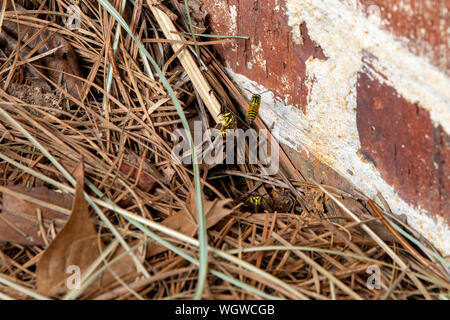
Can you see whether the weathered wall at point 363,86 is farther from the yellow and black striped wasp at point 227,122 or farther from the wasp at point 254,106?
the yellow and black striped wasp at point 227,122

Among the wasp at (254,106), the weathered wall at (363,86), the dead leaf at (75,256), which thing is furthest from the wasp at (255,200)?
the dead leaf at (75,256)

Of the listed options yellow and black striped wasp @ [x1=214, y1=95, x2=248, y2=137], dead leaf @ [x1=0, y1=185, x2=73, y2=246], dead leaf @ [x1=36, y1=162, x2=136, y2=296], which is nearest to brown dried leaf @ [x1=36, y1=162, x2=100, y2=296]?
dead leaf @ [x1=36, y1=162, x2=136, y2=296]

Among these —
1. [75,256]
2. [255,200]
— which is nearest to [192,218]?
[75,256]

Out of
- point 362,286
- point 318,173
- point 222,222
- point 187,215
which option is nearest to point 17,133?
point 187,215

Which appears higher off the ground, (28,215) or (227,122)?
(227,122)

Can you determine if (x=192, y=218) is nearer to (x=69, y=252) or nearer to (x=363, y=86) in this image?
(x=69, y=252)

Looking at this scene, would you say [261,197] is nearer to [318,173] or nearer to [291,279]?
[318,173]
